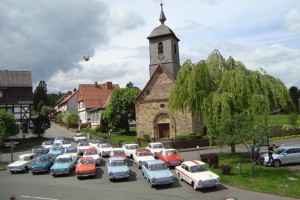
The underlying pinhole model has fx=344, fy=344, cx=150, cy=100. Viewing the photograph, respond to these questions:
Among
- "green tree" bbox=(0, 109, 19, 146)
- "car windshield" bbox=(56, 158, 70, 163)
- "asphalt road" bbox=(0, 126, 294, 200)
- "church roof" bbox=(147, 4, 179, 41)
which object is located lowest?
"asphalt road" bbox=(0, 126, 294, 200)

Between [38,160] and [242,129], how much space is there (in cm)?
1619

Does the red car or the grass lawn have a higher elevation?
the red car

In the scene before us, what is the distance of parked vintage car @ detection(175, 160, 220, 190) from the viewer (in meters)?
19.2

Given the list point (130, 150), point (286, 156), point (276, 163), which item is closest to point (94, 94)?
point (130, 150)

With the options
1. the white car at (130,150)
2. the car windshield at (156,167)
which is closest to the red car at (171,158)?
the car windshield at (156,167)

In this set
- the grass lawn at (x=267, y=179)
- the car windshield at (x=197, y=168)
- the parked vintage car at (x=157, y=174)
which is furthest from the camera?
the car windshield at (x=197, y=168)

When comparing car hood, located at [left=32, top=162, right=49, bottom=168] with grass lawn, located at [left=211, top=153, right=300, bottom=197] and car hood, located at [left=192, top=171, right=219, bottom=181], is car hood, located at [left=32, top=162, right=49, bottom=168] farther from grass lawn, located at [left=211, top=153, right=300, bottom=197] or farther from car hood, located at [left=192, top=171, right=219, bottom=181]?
grass lawn, located at [left=211, top=153, right=300, bottom=197]

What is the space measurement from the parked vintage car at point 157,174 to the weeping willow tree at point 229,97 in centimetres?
A: 553

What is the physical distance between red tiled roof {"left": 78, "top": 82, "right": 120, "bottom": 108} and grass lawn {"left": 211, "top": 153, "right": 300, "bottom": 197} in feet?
176

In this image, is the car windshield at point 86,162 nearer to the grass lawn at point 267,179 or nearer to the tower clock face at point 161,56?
the grass lawn at point 267,179

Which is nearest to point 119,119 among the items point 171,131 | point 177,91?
point 171,131

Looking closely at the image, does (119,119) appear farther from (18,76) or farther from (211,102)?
(211,102)

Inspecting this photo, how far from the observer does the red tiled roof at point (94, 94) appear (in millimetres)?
76688

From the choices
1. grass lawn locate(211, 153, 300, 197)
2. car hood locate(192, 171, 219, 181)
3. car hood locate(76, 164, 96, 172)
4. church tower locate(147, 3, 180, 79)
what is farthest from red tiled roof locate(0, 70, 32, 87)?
car hood locate(192, 171, 219, 181)
